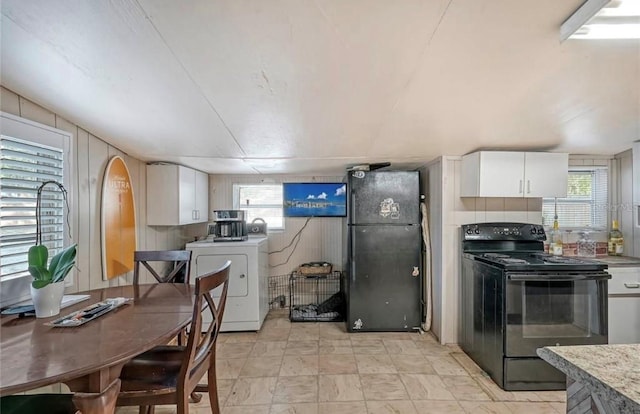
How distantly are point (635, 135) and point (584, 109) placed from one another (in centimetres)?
110

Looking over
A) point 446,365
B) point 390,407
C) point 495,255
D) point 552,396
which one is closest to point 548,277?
point 495,255

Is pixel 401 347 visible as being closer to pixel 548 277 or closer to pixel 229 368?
pixel 548 277

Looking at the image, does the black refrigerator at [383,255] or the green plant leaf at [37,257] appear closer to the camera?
the green plant leaf at [37,257]

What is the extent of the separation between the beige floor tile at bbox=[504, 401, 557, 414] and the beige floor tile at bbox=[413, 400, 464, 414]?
372mm

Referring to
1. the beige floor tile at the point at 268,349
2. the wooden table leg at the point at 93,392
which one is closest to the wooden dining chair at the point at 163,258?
the beige floor tile at the point at 268,349

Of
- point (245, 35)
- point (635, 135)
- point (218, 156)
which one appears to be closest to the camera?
point (245, 35)

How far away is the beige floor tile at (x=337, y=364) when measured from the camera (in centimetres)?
248

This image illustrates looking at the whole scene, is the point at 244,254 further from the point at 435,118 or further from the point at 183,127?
the point at 435,118

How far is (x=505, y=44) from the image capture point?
4.59 feet

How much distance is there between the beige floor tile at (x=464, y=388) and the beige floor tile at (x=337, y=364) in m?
0.74

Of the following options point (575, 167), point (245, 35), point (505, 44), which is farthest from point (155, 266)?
point (575, 167)

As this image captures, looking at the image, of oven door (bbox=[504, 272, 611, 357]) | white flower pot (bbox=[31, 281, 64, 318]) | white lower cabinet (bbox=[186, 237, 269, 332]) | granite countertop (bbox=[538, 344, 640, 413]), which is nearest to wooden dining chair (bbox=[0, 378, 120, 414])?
white flower pot (bbox=[31, 281, 64, 318])

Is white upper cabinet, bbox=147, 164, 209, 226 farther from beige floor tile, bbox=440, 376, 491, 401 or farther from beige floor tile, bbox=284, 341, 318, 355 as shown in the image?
beige floor tile, bbox=440, 376, 491, 401

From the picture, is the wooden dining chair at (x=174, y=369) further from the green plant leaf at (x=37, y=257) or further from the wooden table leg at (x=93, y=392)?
the green plant leaf at (x=37, y=257)
